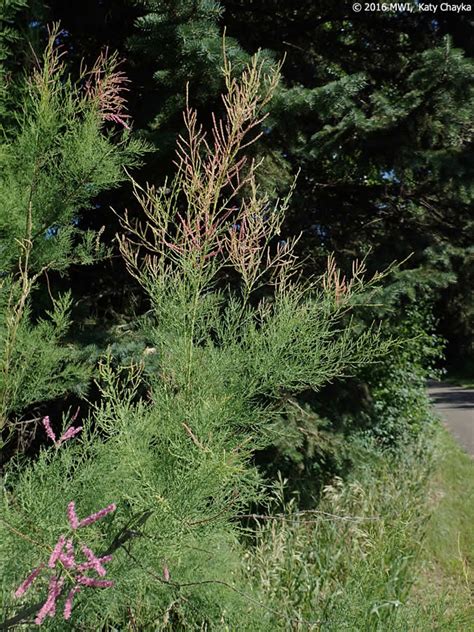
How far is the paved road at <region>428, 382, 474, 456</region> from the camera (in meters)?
9.16

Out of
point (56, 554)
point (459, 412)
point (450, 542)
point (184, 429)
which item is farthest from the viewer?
point (459, 412)

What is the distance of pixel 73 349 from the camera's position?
3.15 m

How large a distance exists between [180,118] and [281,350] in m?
2.49

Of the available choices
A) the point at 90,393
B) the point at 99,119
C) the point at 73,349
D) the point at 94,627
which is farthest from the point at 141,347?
the point at 94,627

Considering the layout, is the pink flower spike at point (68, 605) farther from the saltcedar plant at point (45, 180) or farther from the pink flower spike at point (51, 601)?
the saltcedar plant at point (45, 180)

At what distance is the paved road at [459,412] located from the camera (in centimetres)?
916

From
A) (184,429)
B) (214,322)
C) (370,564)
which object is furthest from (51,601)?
(370,564)

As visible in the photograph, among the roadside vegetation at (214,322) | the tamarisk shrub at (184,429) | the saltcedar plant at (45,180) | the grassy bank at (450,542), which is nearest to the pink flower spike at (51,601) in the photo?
the roadside vegetation at (214,322)

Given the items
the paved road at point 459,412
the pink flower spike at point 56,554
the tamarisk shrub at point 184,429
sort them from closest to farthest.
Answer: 1. the pink flower spike at point 56,554
2. the tamarisk shrub at point 184,429
3. the paved road at point 459,412

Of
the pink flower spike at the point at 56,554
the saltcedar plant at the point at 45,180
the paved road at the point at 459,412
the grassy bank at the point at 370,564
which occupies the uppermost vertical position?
the saltcedar plant at the point at 45,180

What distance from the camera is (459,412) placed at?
12.9 m

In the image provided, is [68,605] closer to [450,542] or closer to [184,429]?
[184,429]

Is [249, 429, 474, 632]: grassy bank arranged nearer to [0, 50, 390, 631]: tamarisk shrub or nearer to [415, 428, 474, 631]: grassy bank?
[415, 428, 474, 631]: grassy bank

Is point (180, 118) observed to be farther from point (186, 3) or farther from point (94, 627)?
point (94, 627)
